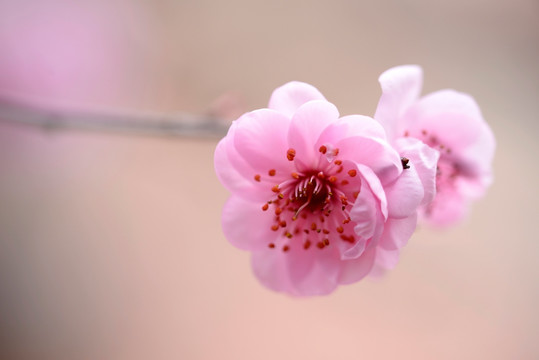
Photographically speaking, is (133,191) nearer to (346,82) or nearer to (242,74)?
(242,74)

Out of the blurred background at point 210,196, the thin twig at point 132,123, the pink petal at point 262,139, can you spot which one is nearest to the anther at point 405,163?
the pink petal at point 262,139

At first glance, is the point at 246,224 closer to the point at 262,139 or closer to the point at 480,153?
the point at 262,139

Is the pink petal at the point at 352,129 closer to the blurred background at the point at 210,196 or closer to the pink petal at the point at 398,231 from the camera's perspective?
the pink petal at the point at 398,231

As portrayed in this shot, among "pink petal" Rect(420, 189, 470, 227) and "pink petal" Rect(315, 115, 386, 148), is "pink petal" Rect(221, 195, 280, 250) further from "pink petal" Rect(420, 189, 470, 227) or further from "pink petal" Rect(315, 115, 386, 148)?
"pink petal" Rect(420, 189, 470, 227)

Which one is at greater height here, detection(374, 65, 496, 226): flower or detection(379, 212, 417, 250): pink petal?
detection(374, 65, 496, 226): flower

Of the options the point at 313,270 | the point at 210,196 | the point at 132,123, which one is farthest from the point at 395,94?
the point at 210,196

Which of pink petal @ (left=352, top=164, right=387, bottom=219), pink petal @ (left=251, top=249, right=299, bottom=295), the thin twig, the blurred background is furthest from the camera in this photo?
the blurred background

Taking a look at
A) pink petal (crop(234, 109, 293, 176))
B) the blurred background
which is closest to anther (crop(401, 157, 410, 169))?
Answer: pink petal (crop(234, 109, 293, 176))

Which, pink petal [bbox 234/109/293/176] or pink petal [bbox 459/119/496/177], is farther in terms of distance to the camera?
pink petal [bbox 459/119/496/177]
